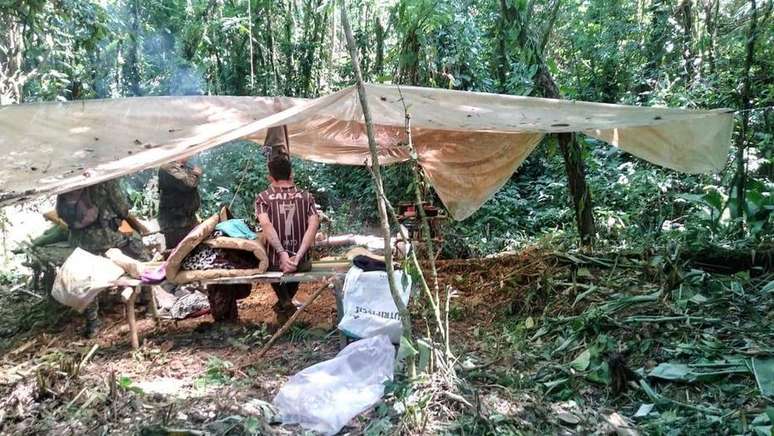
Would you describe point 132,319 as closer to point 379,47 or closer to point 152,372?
point 152,372

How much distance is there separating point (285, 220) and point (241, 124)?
2.70ft

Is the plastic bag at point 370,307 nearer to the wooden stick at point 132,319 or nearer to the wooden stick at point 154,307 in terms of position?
the wooden stick at point 132,319

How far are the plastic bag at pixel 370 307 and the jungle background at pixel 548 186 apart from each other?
532 mm

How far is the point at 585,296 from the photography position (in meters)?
3.84

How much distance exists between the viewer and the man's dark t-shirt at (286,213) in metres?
3.92

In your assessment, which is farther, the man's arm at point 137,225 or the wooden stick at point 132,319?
the man's arm at point 137,225

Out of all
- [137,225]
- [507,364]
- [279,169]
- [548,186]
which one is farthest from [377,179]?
[548,186]

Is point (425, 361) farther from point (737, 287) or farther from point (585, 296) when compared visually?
point (737, 287)

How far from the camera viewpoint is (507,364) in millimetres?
3141

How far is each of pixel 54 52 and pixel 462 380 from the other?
18.2ft

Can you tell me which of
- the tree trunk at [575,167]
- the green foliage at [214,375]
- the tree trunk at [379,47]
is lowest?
the green foliage at [214,375]

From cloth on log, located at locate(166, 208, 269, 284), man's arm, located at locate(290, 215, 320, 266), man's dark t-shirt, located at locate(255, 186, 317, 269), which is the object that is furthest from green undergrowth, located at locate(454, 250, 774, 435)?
cloth on log, located at locate(166, 208, 269, 284)

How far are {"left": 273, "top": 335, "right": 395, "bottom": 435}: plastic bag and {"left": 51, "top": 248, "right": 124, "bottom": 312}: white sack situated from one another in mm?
1758

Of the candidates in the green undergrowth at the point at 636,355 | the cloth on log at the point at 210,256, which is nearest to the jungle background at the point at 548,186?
the green undergrowth at the point at 636,355
